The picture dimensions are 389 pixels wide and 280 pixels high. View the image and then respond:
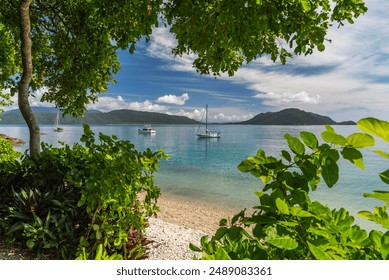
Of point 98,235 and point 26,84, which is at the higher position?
point 26,84

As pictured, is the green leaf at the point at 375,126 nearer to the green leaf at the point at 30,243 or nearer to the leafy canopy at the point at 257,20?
the leafy canopy at the point at 257,20

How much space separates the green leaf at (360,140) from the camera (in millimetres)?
1034

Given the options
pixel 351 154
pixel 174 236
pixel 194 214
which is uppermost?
pixel 351 154

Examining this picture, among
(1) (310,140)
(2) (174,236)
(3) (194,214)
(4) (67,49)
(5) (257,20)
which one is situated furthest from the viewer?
(3) (194,214)

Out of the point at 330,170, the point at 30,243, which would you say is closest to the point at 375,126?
the point at 330,170

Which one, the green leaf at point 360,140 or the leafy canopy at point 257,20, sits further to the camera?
the leafy canopy at point 257,20

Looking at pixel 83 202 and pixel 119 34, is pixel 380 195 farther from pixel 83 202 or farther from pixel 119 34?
pixel 119 34

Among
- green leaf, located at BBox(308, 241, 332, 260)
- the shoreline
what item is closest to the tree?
green leaf, located at BBox(308, 241, 332, 260)

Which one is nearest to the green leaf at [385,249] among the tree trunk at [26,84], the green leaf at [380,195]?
the green leaf at [380,195]

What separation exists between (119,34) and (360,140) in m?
8.20

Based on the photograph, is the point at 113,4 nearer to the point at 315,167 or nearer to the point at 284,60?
the point at 284,60

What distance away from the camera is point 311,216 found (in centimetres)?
115

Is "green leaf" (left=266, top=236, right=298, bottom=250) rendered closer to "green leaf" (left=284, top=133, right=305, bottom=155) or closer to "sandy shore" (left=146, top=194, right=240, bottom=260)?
"green leaf" (left=284, top=133, right=305, bottom=155)
